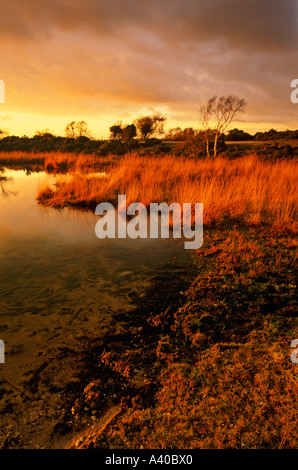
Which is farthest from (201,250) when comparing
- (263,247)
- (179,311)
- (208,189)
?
(208,189)

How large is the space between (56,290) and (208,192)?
4823 millimetres

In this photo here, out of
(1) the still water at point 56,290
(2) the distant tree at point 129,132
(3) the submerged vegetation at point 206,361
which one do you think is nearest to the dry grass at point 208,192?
(3) the submerged vegetation at point 206,361

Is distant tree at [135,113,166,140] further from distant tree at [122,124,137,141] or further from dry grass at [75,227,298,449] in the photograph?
dry grass at [75,227,298,449]

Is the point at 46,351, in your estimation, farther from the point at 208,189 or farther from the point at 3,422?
the point at 208,189

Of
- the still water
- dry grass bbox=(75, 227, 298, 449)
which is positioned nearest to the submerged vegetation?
dry grass bbox=(75, 227, 298, 449)

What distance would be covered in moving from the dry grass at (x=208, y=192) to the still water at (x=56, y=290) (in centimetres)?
191

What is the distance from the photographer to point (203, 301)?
10.2 feet

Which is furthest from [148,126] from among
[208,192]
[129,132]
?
[208,192]

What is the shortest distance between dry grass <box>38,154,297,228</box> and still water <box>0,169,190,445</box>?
1.91 metres

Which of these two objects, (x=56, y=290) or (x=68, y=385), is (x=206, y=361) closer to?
(x=68, y=385)

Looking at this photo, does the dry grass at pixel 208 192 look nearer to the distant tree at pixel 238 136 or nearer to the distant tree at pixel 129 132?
the distant tree at pixel 238 136

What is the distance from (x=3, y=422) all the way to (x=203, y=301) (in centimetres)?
221

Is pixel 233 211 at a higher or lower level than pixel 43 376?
higher

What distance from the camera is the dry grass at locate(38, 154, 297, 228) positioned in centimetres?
614
